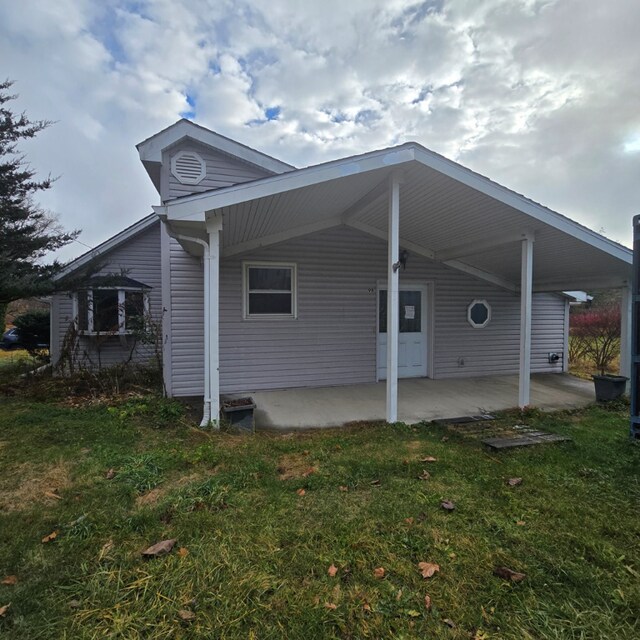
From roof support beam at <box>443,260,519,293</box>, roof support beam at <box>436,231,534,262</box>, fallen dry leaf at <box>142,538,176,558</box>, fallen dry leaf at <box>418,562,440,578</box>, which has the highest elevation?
roof support beam at <box>436,231,534,262</box>

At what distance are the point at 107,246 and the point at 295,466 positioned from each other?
28.6 feet

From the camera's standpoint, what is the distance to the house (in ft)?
14.9

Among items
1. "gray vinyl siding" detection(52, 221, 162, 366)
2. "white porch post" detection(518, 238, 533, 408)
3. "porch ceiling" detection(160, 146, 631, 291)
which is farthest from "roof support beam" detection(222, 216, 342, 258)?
"gray vinyl siding" detection(52, 221, 162, 366)

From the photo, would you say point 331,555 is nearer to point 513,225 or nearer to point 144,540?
point 144,540

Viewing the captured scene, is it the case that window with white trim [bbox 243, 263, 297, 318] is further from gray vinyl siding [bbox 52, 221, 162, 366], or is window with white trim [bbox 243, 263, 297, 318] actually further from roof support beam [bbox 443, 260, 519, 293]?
gray vinyl siding [bbox 52, 221, 162, 366]

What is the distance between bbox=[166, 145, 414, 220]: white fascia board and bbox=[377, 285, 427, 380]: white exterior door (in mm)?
3543

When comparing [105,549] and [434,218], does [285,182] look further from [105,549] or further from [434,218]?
[105,549]

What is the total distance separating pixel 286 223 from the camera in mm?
6090

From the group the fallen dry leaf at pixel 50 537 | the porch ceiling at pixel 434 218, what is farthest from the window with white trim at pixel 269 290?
the fallen dry leaf at pixel 50 537

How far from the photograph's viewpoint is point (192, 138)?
20.3 feet

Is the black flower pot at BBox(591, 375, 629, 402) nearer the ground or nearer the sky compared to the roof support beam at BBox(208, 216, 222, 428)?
nearer the ground

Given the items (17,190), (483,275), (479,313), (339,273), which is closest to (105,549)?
Answer: (339,273)

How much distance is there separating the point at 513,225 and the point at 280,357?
14.8 feet

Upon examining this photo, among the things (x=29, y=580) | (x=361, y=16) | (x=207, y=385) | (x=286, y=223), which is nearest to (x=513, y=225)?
(x=286, y=223)
